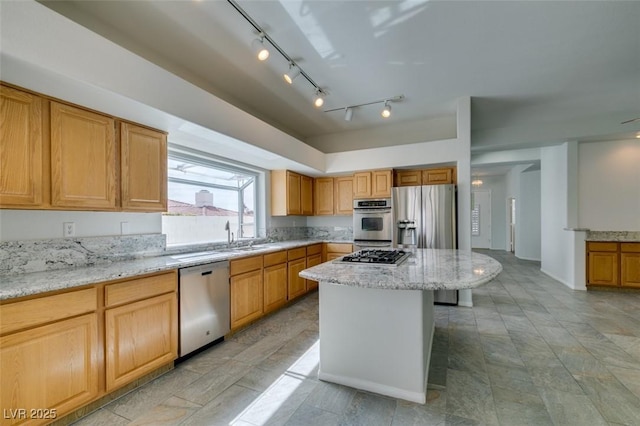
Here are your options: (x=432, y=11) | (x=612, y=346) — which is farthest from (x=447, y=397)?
(x=432, y=11)

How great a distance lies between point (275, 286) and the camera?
12.1ft

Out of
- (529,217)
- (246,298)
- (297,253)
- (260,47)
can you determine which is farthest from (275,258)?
(529,217)

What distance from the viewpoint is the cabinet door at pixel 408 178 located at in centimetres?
459

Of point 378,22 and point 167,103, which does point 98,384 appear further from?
point 378,22

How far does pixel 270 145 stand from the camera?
3.52 metres

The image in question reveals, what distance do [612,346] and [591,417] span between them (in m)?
1.46

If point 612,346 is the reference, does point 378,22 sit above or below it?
above

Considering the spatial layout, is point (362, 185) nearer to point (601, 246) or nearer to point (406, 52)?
point (406, 52)

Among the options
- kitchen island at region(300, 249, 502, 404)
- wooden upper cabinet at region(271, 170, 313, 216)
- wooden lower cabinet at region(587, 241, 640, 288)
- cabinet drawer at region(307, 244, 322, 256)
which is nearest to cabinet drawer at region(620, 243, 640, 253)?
wooden lower cabinet at region(587, 241, 640, 288)

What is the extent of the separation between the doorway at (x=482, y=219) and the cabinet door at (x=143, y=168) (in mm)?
10334

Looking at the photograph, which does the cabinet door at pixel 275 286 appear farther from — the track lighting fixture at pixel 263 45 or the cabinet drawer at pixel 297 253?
the track lighting fixture at pixel 263 45

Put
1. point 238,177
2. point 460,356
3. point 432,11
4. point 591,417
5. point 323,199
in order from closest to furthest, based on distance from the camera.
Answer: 1. point 591,417
2. point 432,11
3. point 460,356
4. point 238,177
5. point 323,199

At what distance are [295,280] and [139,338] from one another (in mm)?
2312

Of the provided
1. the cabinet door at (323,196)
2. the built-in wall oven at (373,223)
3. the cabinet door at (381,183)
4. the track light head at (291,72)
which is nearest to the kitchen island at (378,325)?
the track light head at (291,72)
